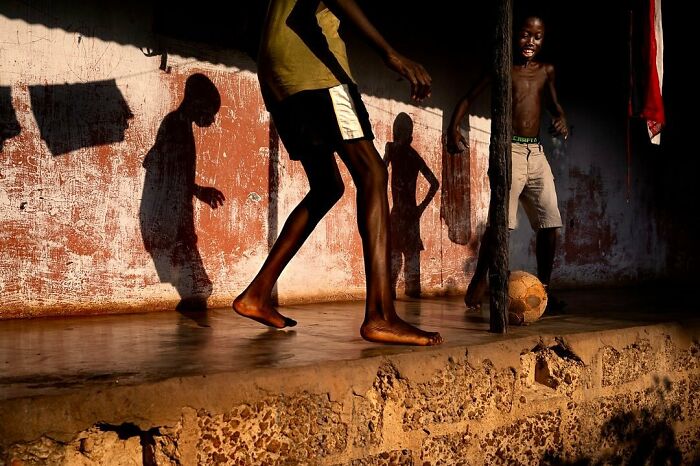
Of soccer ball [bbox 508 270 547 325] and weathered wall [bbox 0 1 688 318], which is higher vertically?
weathered wall [bbox 0 1 688 318]

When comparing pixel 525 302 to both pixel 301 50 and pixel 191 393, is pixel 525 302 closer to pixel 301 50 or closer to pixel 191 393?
pixel 301 50

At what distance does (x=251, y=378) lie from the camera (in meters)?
2.18

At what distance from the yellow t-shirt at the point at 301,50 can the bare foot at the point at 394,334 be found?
38.5 inches

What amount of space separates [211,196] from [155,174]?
1.25 ft

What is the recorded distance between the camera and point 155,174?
14.3ft

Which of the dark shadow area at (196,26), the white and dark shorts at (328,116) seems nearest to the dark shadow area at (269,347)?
the white and dark shorts at (328,116)

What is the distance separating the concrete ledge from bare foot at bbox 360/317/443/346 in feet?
0.27

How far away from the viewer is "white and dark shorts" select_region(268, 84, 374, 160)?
2.85m

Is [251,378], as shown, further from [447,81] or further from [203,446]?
[447,81]

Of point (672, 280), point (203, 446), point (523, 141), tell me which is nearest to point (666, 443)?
point (523, 141)

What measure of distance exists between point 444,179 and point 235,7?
2.22 metres

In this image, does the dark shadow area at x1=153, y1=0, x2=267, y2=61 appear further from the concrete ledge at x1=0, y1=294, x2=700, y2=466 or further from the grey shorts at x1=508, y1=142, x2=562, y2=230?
the concrete ledge at x1=0, y1=294, x2=700, y2=466

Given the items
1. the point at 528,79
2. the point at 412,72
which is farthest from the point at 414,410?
the point at 528,79

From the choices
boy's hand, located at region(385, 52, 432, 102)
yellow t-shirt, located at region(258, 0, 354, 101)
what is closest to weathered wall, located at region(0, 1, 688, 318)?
yellow t-shirt, located at region(258, 0, 354, 101)
